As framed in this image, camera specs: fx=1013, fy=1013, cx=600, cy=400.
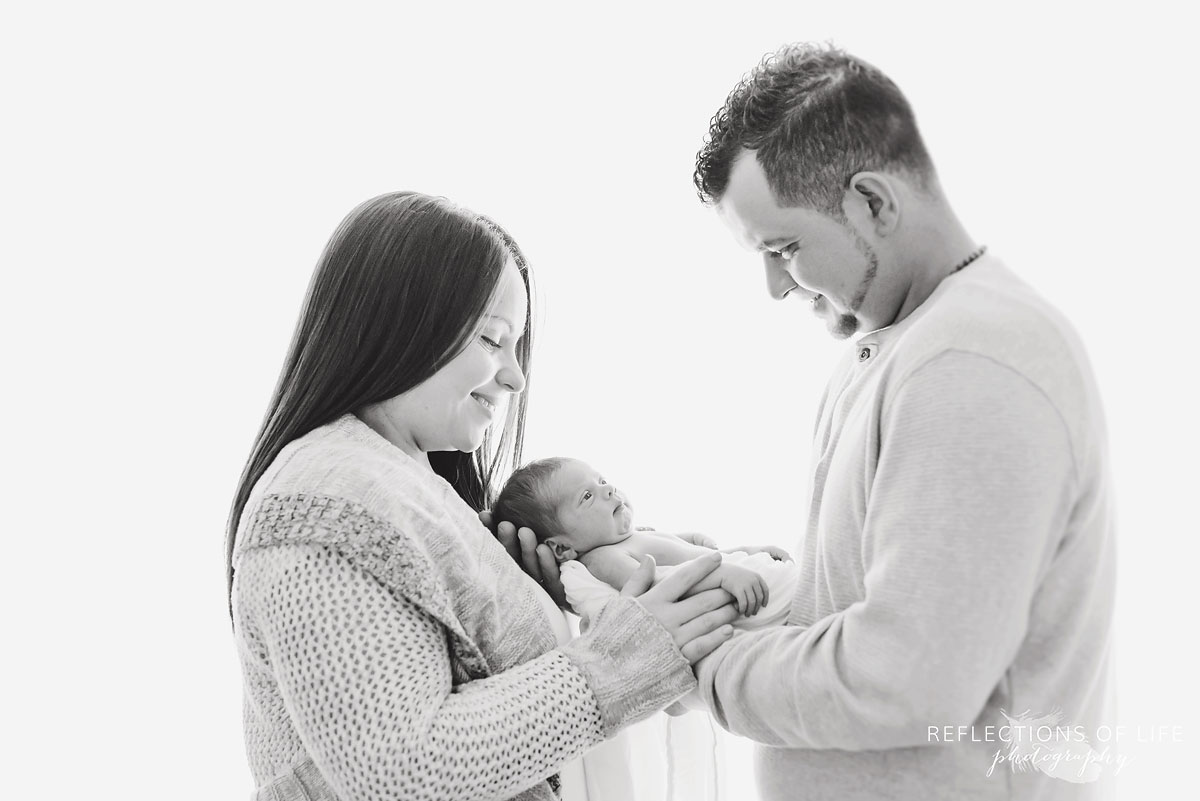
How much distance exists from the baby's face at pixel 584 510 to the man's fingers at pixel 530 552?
0.04 metres

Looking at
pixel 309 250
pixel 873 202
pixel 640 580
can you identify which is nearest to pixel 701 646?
pixel 640 580

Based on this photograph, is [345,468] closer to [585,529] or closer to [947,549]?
[585,529]

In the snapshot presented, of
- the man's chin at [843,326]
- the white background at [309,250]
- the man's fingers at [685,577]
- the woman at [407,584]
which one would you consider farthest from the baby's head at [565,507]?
the white background at [309,250]

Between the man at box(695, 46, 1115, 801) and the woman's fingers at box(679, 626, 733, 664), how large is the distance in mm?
18

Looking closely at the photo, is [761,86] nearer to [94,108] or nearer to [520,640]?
[520,640]

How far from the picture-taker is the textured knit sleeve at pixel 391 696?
121 centimetres

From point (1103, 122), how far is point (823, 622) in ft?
5.56

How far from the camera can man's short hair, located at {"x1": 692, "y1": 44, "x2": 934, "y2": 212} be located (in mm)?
1257

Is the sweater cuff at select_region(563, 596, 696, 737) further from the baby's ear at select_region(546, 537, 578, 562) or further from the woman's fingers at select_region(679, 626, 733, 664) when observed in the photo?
the baby's ear at select_region(546, 537, 578, 562)

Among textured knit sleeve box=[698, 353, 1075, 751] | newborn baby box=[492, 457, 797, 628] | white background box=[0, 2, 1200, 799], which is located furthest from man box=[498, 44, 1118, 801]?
white background box=[0, 2, 1200, 799]

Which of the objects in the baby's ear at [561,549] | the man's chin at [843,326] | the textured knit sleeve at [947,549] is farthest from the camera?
the baby's ear at [561,549]

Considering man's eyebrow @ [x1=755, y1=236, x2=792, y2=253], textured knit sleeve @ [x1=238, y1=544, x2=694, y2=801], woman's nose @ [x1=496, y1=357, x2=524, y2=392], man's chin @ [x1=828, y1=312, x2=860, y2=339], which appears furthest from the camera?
woman's nose @ [x1=496, y1=357, x2=524, y2=392]

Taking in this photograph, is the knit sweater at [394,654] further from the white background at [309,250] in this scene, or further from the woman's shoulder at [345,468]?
the white background at [309,250]

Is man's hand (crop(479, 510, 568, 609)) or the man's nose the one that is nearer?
the man's nose
